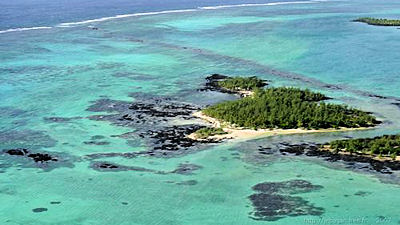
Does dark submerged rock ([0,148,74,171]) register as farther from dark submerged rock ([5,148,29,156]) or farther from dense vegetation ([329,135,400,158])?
dense vegetation ([329,135,400,158])

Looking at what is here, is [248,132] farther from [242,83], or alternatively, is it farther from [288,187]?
[242,83]

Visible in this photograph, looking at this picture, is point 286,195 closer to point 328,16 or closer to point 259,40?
point 259,40

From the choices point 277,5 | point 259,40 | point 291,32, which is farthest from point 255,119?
point 277,5

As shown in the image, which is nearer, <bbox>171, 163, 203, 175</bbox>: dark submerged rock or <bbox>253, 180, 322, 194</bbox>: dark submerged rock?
<bbox>253, 180, 322, 194</bbox>: dark submerged rock

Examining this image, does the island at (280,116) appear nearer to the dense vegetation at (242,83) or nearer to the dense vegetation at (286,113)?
the dense vegetation at (286,113)

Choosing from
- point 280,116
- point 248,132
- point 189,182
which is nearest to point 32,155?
point 189,182

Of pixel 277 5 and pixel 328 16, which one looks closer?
pixel 328 16

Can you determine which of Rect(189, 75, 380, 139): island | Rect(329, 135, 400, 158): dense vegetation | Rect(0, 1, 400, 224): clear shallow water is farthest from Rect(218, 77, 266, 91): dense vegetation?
Rect(329, 135, 400, 158): dense vegetation
